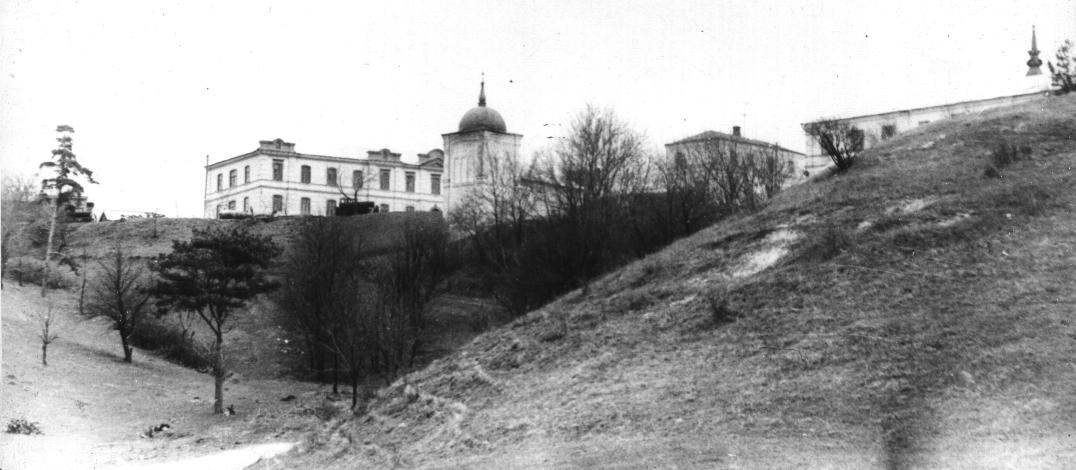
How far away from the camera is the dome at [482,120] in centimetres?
6197

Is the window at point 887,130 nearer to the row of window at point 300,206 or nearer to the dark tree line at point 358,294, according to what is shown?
the dark tree line at point 358,294

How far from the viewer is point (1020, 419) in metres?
12.9

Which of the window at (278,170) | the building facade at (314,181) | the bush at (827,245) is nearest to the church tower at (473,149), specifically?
the building facade at (314,181)

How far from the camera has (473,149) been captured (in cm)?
6147

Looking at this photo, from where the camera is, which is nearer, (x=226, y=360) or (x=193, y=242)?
(x=193, y=242)

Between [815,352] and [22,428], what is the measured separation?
19.0 meters

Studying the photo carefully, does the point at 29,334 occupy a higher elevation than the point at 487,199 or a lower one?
lower

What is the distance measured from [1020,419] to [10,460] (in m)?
17.5

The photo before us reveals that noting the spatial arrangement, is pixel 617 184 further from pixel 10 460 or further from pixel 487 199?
pixel 10 460

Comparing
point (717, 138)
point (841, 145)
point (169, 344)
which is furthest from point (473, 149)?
point (841, 145)

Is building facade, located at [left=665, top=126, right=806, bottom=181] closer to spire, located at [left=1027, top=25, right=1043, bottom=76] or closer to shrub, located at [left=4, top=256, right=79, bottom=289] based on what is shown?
spire, located at [left=1027, top=25, right=1043, bottom=76]

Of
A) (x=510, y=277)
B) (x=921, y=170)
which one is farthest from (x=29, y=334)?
(x=921, y=170)

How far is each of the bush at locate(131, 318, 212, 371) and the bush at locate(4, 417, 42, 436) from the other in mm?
17088

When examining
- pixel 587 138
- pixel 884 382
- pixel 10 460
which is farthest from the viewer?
pixel 587 138
